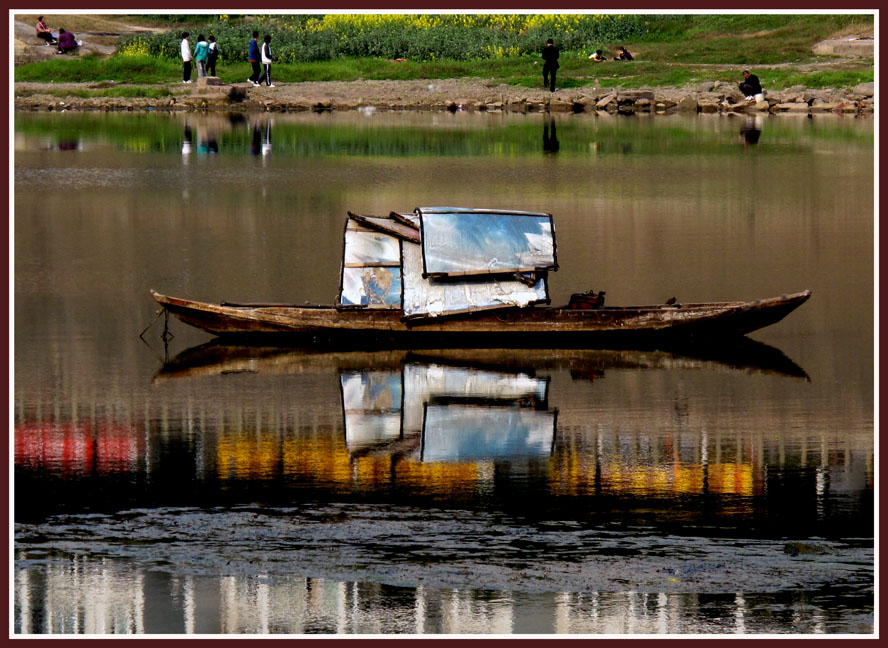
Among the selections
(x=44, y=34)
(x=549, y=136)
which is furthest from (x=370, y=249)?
(x=44, y=34)

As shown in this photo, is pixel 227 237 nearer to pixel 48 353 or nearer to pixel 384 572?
pixel 48 353

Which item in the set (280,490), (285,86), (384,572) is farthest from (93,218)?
(285,86)

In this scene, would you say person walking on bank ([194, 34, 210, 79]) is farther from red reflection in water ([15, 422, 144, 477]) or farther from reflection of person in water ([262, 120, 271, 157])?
red reflection in water ([15, 422, 144, 477])

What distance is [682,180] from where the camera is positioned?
4350 cm

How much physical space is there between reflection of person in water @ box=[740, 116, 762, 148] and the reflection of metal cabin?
27853 millimetres

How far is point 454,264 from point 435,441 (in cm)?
500

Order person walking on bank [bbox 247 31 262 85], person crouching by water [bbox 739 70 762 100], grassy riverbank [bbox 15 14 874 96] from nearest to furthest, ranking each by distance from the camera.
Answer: person crouching by water [bbox 739 70 762 100] → person walking on bank [bbox 247 31 262 85] → grassy riverbank [bbox 15 14 874 96]

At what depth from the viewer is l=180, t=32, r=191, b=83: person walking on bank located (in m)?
62.5

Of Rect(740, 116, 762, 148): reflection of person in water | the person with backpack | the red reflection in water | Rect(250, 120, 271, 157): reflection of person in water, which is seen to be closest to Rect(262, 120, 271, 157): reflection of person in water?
Rect(250, 120, 271, 157): reflection of person in water

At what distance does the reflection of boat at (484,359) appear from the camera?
2394cm

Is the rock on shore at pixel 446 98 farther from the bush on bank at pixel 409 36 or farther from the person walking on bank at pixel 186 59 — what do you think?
the bush on bank at pixel 409 36

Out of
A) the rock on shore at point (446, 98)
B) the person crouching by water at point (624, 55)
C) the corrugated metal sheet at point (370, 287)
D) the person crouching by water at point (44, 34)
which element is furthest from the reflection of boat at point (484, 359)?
the person crouching by water at point (44, 34)

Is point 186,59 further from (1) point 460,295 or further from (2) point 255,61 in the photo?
(1) point 460,295

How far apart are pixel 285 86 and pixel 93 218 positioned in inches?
1155
